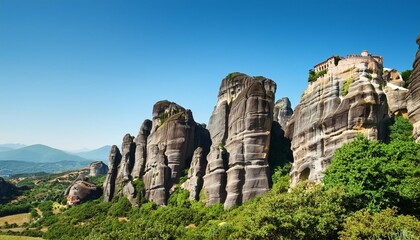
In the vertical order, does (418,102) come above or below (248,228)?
above

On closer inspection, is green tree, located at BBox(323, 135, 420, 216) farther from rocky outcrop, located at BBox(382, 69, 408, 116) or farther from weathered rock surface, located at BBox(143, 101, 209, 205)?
weathered rock surface, located at BBox(143, 101, 209, 205)

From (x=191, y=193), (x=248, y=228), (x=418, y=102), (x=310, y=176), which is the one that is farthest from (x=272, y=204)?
(x=191, y=193)

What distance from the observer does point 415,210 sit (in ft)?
101

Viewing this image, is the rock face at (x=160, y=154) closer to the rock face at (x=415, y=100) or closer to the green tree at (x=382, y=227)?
the rock face at (x=415, y=100)

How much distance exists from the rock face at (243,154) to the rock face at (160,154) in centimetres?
595

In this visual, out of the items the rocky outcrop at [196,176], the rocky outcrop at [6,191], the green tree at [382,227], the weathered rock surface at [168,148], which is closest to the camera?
the green tree at [382,227]

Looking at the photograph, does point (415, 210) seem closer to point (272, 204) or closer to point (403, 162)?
point (403, 162)

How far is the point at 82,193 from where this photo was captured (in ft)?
279

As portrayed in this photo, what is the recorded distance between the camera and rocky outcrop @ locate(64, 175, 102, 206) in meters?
84.2

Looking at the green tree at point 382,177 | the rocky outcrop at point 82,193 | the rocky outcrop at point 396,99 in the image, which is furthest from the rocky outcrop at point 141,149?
the green tree at point 382,177

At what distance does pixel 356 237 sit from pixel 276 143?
1688 inches

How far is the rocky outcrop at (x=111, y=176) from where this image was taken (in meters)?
81.4

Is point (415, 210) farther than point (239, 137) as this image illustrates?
No

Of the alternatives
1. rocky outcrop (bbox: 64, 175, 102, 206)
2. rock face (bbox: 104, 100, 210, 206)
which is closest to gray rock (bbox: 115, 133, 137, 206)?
rock face (bbox: 104, 100, 210, 206)
